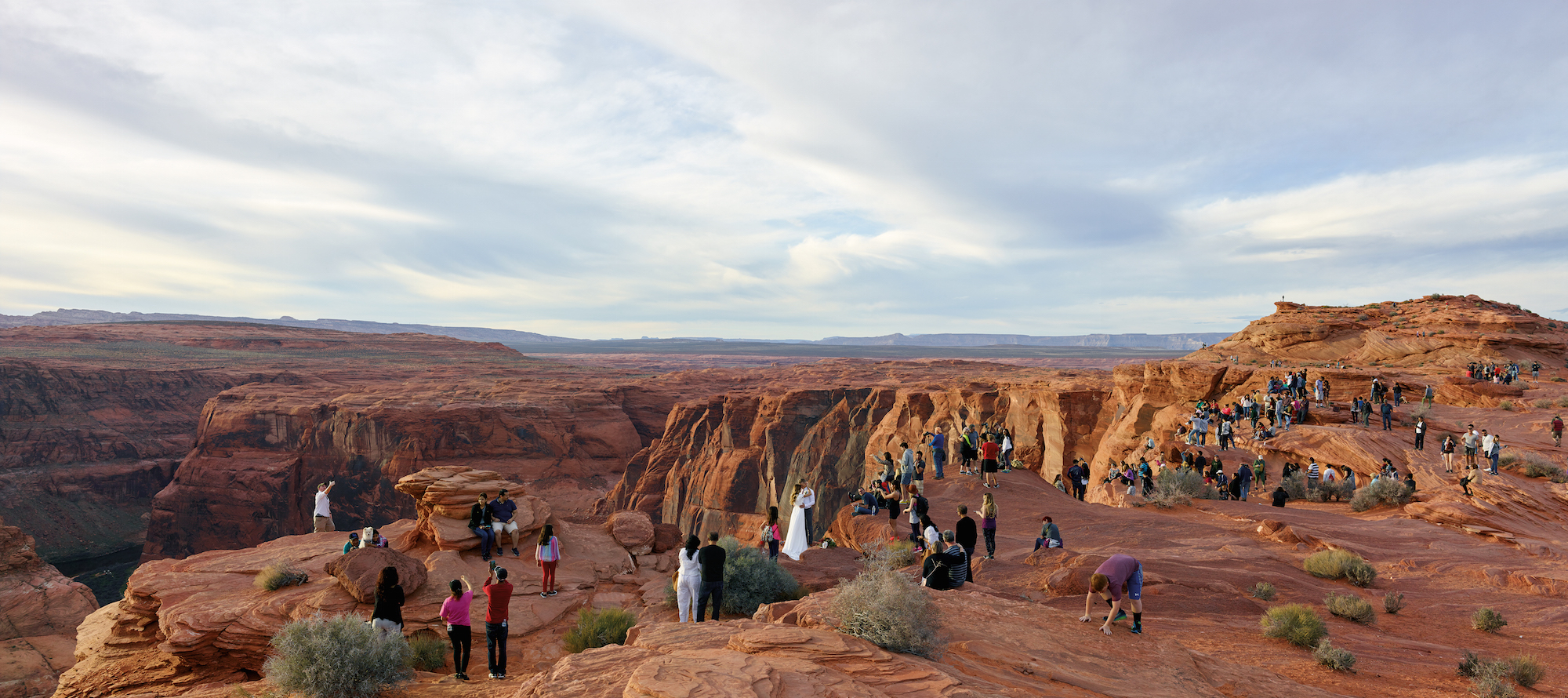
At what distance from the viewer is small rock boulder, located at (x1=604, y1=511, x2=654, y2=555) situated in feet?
54.0

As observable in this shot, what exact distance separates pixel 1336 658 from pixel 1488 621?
3.85m

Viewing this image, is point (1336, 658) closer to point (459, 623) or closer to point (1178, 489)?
point (459, 623)

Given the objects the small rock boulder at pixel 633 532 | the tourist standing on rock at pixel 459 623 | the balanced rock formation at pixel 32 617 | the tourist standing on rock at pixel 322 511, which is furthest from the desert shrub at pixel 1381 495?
the balanced rock formation at pixel 32 617

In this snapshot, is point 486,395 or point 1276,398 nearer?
point 1276,398

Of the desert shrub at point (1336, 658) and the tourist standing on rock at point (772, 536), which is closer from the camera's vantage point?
the desert shrub at point (1336, 658)

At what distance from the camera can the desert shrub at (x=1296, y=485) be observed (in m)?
19.8

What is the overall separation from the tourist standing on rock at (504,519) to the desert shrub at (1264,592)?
14.5 meters

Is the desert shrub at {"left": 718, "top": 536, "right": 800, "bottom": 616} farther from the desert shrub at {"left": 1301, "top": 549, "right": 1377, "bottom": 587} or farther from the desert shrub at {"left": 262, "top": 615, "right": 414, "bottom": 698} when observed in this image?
the desert shrub at {"left": 1301, "top": 549, "right": 1377, "bottom": 587}

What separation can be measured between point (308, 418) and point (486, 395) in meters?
12.5

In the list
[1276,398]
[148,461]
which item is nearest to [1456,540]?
[1276,398]

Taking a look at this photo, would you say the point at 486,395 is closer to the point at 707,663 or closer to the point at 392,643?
the point at 392,643

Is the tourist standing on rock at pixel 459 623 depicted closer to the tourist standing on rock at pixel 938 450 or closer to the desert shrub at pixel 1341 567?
the tourist standing on rock at pixel 938 450

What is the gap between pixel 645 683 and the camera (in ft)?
15.0

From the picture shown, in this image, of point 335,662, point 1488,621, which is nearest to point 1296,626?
point 1488,621
